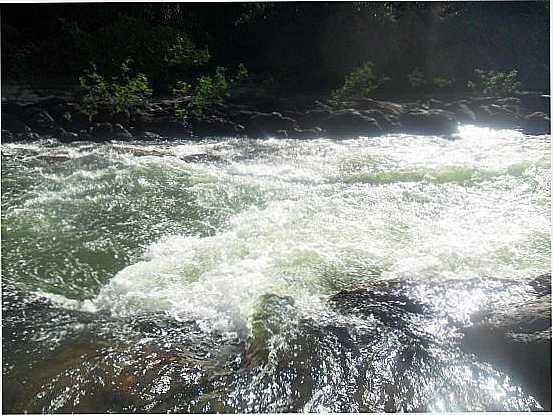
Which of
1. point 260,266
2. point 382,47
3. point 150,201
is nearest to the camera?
point 260,266

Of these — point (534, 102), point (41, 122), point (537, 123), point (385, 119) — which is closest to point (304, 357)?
point (385, 119)

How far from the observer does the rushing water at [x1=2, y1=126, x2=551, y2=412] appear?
8.55 ft

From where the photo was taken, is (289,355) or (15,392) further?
(289,355)

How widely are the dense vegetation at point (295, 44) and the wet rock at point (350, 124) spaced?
67.2 inches

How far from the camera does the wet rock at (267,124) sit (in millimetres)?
9000

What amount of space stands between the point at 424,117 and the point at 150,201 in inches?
263

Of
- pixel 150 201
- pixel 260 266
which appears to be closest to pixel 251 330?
pixel 260 266

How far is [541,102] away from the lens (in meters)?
11.3

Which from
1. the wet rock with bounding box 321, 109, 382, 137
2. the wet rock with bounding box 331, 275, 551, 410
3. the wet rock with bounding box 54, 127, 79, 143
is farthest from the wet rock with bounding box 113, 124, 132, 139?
the wet rock with bounding box 331, 275, 551, 410

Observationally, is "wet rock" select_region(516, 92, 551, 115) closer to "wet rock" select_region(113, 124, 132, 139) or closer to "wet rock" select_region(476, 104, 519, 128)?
"wet rock" select_region(476, 104, 519, 128)

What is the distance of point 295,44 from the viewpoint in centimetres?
1234

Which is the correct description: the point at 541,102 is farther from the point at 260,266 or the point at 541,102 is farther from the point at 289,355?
the point at 289,355

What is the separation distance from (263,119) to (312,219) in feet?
16.1

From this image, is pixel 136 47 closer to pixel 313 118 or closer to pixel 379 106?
pixel 313 118
